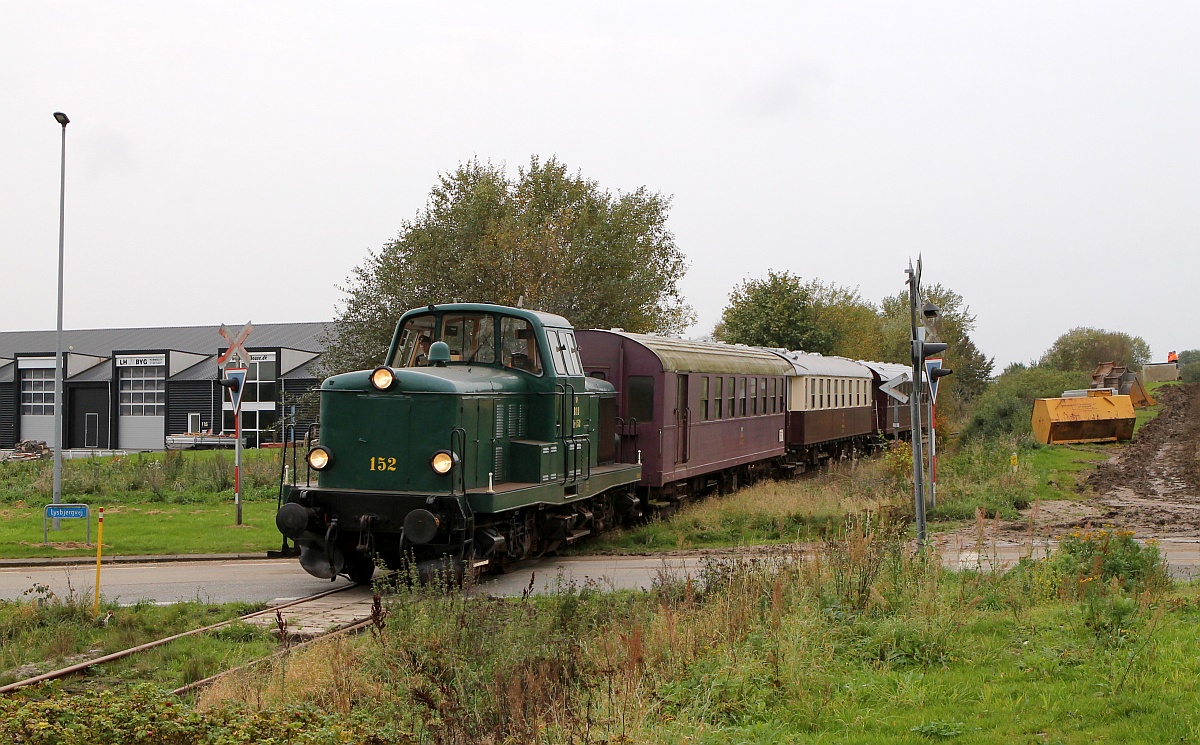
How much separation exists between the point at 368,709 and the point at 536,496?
234 inches

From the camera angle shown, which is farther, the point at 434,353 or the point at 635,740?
the point at 434,353

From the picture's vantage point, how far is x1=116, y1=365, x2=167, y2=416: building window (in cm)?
5869

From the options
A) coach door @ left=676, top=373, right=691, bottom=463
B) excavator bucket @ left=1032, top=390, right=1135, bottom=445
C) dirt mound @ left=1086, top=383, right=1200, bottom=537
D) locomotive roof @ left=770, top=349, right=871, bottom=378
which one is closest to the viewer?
dirt mound @ left=1086, top=383, right=1200, bottom=537

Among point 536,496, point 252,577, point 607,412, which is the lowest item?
point 252,577

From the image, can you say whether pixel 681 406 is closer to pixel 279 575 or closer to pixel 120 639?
pixel 279 575

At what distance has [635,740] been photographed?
19.3 feet

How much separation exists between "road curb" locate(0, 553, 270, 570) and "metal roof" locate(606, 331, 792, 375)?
23.2 feet

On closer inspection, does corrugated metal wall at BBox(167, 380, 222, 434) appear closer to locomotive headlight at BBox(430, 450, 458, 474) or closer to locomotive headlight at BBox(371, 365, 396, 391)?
locomotive headlight at BBox(371, 365, 396, 391)

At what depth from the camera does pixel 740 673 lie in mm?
7438

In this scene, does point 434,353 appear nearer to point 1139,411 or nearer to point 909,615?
point 909,615

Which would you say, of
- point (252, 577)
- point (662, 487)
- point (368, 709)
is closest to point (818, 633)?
point (368, 709)

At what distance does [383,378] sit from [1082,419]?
29041 mm

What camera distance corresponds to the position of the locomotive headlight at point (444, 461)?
462 inches

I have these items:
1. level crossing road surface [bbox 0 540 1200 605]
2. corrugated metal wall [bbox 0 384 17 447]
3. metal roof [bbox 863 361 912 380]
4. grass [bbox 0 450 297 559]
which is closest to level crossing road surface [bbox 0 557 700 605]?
level crossing road surface [bbox 0 540 1200 605]
